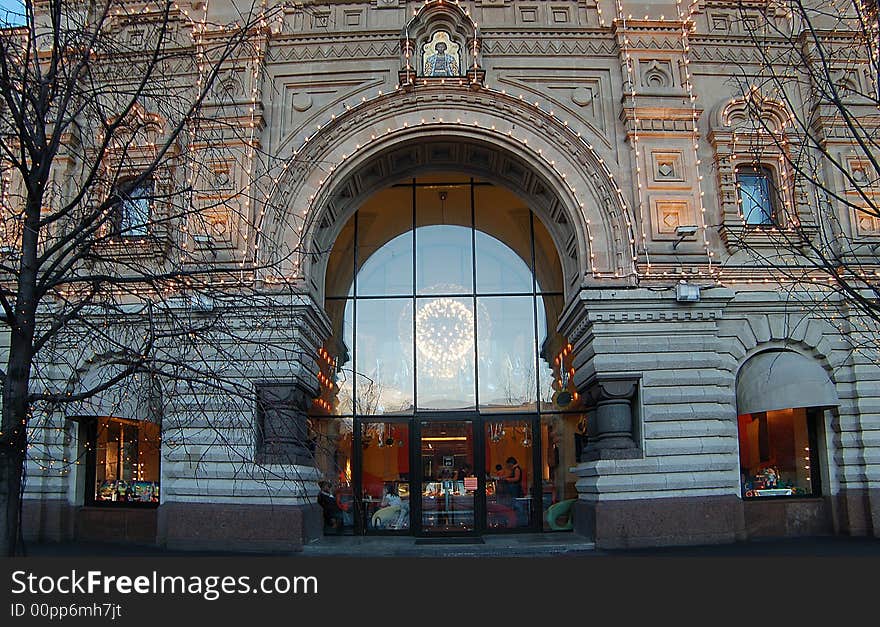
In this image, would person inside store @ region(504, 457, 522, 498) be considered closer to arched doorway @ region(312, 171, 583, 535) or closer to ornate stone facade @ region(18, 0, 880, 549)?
arched doorway @ region(312, 171, 583, 535)

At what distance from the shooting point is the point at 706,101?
18.2 meters

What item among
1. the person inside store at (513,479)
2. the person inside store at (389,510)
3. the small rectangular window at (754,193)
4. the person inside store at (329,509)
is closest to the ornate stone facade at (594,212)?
the small rectangular window at (754,193)

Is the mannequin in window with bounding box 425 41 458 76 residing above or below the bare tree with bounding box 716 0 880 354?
above

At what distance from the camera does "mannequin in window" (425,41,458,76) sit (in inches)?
711

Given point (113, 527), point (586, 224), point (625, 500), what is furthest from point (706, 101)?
point (113, 527)

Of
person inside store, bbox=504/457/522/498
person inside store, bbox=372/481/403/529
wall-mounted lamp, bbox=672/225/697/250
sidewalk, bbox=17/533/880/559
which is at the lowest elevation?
sidewalk, bbox=17/533/880/559

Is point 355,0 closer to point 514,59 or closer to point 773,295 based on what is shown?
point 514,59

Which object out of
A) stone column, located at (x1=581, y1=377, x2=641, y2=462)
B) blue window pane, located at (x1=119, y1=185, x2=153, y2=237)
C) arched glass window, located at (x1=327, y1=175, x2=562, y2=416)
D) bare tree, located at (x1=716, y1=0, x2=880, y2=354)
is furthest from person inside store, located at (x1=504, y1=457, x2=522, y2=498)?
blue window pane, located at (x1=119, y1=185, x2=153, y2=237)

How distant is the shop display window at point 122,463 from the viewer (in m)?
17.5

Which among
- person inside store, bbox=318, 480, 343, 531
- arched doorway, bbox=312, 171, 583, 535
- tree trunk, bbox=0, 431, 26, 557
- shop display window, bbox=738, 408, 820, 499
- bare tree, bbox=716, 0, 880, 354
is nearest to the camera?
tree trunk, bbox=0, 431, 26, 557

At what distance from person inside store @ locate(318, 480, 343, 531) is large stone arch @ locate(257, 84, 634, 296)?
5004 millimetres

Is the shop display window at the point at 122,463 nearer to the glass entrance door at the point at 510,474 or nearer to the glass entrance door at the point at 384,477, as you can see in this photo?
the glass entrance door at the point at 384,477

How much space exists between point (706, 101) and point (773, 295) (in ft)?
16.5

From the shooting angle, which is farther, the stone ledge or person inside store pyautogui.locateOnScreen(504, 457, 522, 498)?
person inside store pyautogui.locateOnScreen(504, 457, 522, 498)
